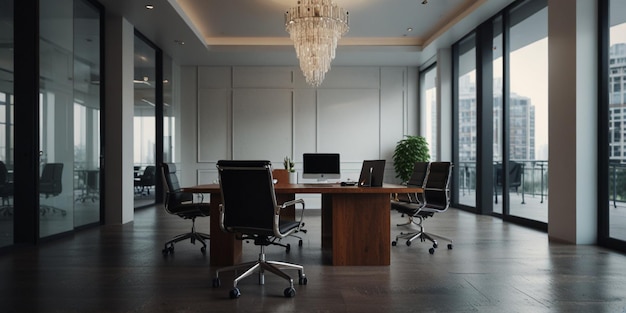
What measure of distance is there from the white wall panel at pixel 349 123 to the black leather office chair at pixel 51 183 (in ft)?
21.2

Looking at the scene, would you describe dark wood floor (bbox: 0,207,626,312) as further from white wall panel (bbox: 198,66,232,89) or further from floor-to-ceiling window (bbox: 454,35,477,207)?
white wall panel (bbox: 198,66,232,89)

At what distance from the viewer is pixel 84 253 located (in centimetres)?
495

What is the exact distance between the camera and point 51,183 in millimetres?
5664

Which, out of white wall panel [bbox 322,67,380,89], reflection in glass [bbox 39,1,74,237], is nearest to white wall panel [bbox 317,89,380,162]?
white wall panel [bbox 322,67,380,89]

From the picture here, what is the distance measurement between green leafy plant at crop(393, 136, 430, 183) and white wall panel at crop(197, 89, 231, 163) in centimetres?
428

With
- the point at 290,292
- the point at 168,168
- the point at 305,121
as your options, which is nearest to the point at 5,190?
the point at 168,168

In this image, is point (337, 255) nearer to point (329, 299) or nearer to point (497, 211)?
point (329, 299)

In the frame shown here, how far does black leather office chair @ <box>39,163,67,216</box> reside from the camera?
551 centimetres

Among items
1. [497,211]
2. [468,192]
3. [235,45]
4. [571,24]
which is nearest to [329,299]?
[571,24]

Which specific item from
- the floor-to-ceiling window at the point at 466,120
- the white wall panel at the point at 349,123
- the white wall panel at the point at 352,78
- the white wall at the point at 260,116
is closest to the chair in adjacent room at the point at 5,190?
the white wall at the point at 260,116

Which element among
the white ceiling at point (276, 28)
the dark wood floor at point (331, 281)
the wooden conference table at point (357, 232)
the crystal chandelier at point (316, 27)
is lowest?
the dark wood floor at point (331, 281)

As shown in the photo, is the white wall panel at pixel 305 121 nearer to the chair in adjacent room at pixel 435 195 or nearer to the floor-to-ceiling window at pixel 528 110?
the floor-to-ceiling window at pixel 528 110

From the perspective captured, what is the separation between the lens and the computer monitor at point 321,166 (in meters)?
6.86

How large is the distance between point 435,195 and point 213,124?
22.9 ft
